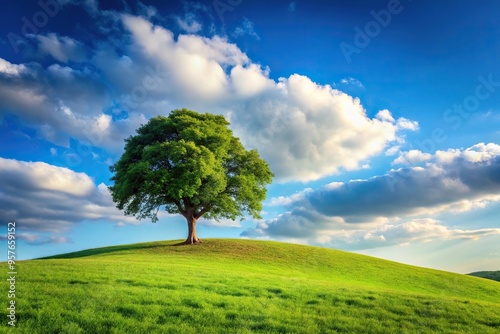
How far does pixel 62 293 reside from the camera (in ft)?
45.1

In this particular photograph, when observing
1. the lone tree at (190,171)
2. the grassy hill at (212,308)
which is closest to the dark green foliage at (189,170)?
the lone tree at (190,171)

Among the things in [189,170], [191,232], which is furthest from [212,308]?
[191,232]

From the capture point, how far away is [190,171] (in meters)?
43.3

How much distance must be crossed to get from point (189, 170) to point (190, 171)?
244 mm

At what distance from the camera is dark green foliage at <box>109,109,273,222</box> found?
43031mm

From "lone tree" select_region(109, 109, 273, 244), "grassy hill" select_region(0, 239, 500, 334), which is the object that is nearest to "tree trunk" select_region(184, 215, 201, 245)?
"lone tree" select_region(109, 109, 273, 244)

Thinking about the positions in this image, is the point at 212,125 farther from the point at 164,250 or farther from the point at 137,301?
the point at 137,301

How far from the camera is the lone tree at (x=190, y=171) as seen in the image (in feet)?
141

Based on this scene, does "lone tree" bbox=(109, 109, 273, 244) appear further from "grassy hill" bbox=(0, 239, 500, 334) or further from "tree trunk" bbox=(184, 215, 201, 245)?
"grassy hill" bbox=(0, 239, 500, 334)

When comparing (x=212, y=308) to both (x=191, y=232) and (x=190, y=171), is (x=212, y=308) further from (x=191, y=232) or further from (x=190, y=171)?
(x=191, y=232)

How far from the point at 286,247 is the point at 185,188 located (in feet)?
59.0

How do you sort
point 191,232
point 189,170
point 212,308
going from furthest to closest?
point 191,232, point 189,170, point 212,308

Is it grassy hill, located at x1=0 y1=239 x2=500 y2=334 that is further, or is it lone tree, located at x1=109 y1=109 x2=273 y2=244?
lone tree, located at x1=109 y1=109 x2=273 y2=244

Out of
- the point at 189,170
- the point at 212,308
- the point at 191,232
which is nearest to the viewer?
the point at 212,308
